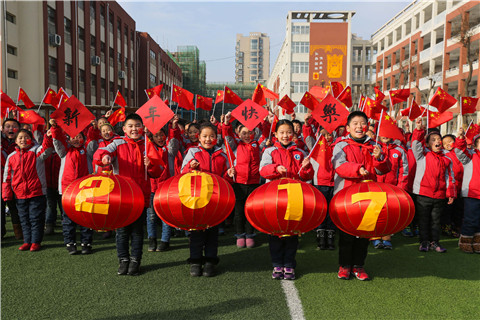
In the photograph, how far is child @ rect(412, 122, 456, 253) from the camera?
5.70 meters

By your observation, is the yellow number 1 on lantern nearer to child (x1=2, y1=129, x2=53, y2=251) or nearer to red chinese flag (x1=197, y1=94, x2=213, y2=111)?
child (x1=2, y1=129, x2=53, y2=251)

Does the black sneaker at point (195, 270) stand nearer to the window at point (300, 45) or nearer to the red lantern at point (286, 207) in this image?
the red lantern at point (286, 207)

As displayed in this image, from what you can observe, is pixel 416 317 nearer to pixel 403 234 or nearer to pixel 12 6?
pixel 403 234

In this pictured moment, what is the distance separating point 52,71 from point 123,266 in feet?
76.4

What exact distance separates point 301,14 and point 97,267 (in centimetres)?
6392

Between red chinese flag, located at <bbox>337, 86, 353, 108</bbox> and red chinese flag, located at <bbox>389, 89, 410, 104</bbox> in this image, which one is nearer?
red chinese flag, located at <bbox>337, 86, 353, 108</bbox>

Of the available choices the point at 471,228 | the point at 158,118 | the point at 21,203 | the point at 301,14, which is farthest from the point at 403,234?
the point at 301,14

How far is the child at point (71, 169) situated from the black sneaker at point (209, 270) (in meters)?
2.10

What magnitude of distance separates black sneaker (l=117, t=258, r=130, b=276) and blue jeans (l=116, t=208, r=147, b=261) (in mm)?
38

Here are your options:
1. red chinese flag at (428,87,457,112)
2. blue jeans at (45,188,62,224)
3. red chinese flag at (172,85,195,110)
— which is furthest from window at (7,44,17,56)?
red chinese flag at (428,87,457,112)

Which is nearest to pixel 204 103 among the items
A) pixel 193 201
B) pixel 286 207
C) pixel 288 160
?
pixel 288 160

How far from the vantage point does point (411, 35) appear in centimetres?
4338

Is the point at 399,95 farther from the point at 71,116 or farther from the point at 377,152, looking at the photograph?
the point at 71,116

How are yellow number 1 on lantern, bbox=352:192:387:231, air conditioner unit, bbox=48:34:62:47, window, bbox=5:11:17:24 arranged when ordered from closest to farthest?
yellow number 1 on lantern, bbox=352:192:387:231
window, bbox=5:11:17:24
air conditioner unit, bbox=48:34:62:47
